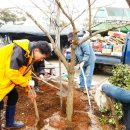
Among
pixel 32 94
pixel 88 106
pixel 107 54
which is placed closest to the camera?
pixel 32 94

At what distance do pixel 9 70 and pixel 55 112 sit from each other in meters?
1.86

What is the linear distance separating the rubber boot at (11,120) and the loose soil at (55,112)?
129 millimetres

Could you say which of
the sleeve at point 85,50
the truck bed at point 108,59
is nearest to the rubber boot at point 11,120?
the sleeve at point 85,50

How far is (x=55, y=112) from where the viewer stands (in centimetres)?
610

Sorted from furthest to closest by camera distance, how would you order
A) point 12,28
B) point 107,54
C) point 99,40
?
point 12,28, point 99,40, point 107,54

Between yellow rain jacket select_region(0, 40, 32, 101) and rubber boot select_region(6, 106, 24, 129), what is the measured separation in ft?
1.82

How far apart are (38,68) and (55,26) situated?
115 centimetres

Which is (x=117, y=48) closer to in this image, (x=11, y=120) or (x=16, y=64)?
(x=11, y=120)

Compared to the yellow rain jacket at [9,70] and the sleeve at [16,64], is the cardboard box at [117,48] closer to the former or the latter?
the yellow rain jacket at [9,70]

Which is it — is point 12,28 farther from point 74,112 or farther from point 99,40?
point 74,112

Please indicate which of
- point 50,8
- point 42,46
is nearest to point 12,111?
point 42,46

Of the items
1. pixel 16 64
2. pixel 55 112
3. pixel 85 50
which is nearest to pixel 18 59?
pixel 16 64

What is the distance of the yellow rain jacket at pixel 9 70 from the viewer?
14.9ft

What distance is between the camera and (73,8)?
5777mm
